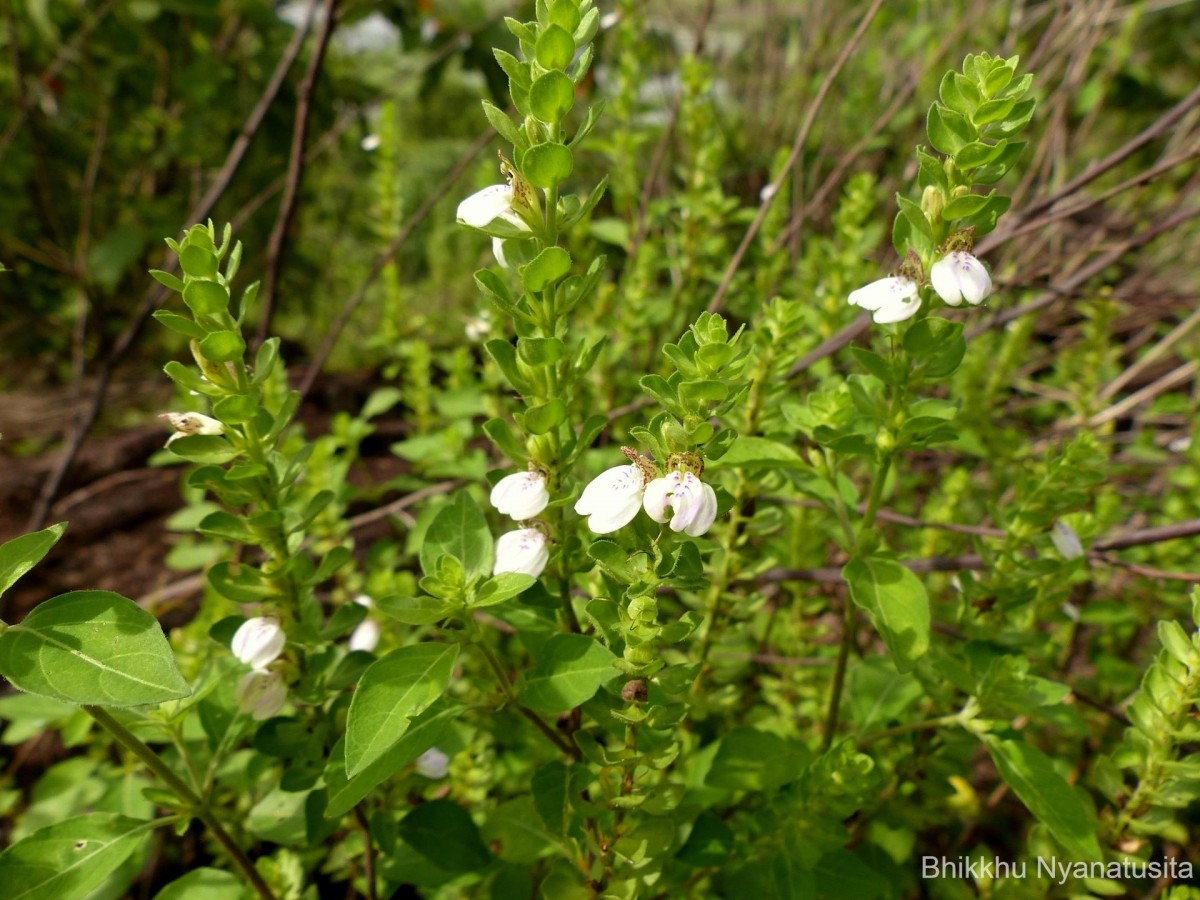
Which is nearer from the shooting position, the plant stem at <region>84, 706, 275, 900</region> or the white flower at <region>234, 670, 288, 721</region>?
the plant stem at <region>84, 706, 275, 900</region>

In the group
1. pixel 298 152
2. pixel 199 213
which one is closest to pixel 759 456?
pixel 298 152

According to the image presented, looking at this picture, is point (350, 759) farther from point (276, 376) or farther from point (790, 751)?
point (276, 376)

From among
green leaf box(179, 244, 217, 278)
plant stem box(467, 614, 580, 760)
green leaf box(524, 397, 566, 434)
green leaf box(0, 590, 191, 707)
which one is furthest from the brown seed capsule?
green leaf box(179, 244, 217, 278)

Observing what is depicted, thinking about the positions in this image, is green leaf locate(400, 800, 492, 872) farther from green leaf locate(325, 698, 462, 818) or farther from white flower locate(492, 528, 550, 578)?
white flower locate(492, 528, 550, 578)

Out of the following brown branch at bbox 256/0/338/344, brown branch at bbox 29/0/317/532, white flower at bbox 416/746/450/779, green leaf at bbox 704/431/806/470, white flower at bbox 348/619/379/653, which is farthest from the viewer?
brown branch at bbox 29/0/317/532

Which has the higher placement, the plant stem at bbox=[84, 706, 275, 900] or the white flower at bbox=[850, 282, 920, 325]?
the white flower at bbox=[850, 282, 920, 325]

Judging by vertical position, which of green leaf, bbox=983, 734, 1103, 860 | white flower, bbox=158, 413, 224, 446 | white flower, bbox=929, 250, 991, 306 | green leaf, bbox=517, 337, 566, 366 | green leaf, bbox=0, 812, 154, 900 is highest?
green leaf, bbox=517, 337, 566, 366

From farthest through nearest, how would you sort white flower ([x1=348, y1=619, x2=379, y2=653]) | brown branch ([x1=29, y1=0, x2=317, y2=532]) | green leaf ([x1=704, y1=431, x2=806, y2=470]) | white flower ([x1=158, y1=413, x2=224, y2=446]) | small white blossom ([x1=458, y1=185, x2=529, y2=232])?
brown branch ([x1=29, y1=0, x2=317, y2=532])
white flower ([x1=348, y1=619, x2=379, y2=653])
green leaf ([x1=704, y1=431, x2=806, y2=470])
white flower ([x1=158, y1=413, x2=224, y2=446])
small white blossom ([x1=458, y1=185, x2=529, y2=232])

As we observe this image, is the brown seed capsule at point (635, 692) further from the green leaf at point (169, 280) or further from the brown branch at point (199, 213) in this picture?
the brown branch at point (199, 213)
